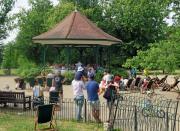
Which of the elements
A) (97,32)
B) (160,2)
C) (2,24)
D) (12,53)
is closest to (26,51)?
(12,53)

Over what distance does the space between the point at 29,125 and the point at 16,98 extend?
5113mm

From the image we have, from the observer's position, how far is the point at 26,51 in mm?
79875

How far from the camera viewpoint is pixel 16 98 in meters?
23.4

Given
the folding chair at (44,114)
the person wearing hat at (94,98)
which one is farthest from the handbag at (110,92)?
the folding chair at (44,114)

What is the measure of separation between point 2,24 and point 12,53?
5703 cm

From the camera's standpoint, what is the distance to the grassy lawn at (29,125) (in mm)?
17812

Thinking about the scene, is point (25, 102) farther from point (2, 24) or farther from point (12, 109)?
point (2, 24)

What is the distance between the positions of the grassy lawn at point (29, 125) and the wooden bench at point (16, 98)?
2537mm

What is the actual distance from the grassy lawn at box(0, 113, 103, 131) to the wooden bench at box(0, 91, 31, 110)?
2.54 metres

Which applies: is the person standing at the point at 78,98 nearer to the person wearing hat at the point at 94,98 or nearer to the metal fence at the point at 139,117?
the metal fence at the point at 139,117

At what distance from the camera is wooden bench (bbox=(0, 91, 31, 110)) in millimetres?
22875

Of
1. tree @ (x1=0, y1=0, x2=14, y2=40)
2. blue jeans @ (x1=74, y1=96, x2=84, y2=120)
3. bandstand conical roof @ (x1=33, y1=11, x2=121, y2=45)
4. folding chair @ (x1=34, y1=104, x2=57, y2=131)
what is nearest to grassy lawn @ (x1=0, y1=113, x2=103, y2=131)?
blue jeans @ (x1=74, y1=96, x2=84, y2=120)

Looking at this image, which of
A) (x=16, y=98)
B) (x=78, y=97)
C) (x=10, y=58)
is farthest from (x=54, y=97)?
(x=10, y=58)

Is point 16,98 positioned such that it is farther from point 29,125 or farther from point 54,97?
point 29,125
